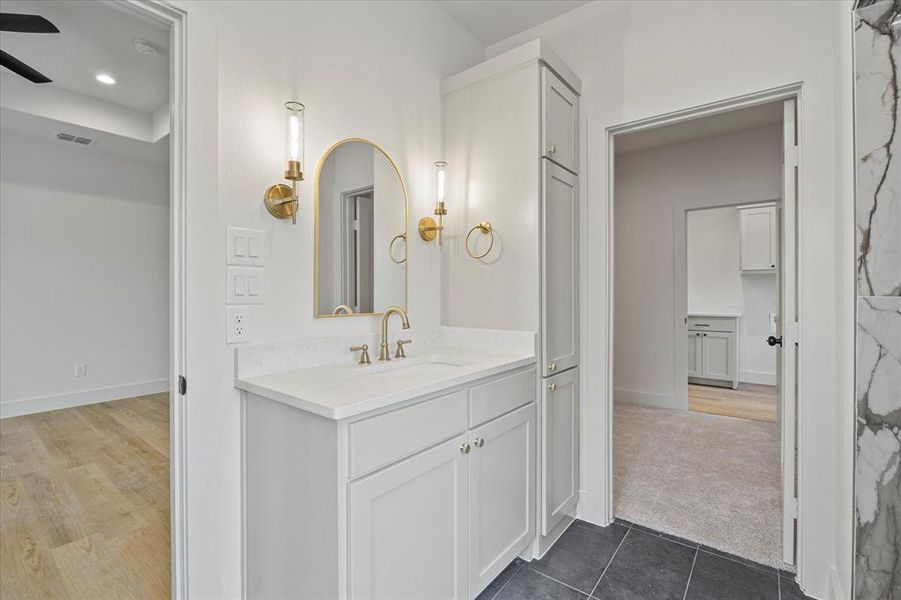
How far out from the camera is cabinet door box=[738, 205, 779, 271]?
5051mm

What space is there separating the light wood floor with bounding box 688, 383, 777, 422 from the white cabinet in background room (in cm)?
13

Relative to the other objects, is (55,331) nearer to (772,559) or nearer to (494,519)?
(494,519)

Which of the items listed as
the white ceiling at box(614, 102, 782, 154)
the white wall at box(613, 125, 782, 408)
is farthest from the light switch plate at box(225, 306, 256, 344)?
the white wall at box(613, 125, 782, 408)

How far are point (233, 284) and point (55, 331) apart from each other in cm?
413

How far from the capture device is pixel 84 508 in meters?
2.35

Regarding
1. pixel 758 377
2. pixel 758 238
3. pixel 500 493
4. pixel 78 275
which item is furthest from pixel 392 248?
pixel 758 377

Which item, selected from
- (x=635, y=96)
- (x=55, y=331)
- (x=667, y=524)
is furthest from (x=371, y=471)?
(x=55, y=331)

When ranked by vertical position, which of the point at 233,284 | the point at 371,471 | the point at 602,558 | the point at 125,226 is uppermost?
the point at 125,226

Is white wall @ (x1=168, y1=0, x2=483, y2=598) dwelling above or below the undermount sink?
above

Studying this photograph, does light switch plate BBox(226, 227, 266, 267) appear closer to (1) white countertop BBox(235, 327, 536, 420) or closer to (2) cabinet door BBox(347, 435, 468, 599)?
Answer: (1) white countertop BBox(235, 327, 536, 420)

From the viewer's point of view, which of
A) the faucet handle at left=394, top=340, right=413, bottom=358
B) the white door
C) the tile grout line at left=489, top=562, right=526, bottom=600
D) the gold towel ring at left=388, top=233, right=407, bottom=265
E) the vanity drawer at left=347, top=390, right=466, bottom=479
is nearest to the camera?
the vanity drawer at left=347, top=390, right=466, bottom=479

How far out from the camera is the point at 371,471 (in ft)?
3.87

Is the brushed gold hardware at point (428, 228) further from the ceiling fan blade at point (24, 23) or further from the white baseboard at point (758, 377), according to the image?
the white baseboard at point (758, 377)

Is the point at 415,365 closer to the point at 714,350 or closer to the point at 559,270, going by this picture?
the point at 559,270
